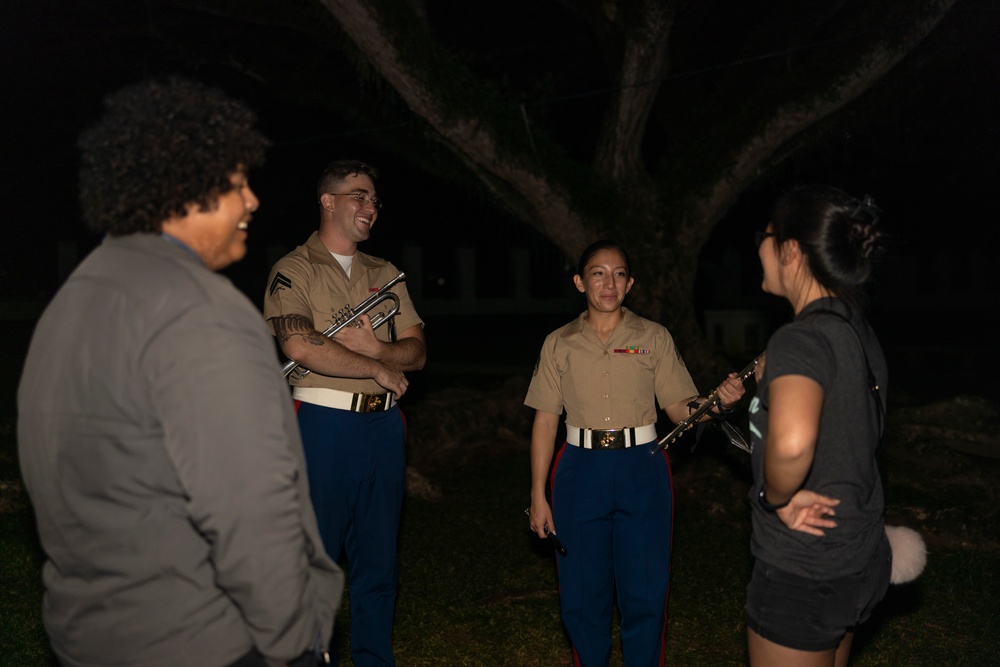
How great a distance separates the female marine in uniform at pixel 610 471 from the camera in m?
4.27

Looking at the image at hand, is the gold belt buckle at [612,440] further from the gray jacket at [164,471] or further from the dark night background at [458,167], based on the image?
the gray jacket at [164,471]

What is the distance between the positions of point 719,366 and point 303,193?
72.2ft

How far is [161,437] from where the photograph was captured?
2.06 meters

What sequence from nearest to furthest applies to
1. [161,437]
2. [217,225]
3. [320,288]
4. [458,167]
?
[161,437] < [217,225] < [320,288] < [458,167]

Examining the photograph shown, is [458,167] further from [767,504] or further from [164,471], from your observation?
[164,471]

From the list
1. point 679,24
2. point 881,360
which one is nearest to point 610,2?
point 679,24

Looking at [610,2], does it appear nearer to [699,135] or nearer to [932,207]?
[699,135]

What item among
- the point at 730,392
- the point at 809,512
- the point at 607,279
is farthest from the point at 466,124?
the point at 809,512

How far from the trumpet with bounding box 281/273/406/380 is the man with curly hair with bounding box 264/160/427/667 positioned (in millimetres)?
31

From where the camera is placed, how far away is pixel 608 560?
4359 mm

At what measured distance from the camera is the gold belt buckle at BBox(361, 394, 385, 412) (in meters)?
4.48

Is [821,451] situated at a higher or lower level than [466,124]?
lower

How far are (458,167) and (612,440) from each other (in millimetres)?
7828

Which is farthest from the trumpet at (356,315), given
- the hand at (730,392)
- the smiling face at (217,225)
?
the smiling face at (217,225)
